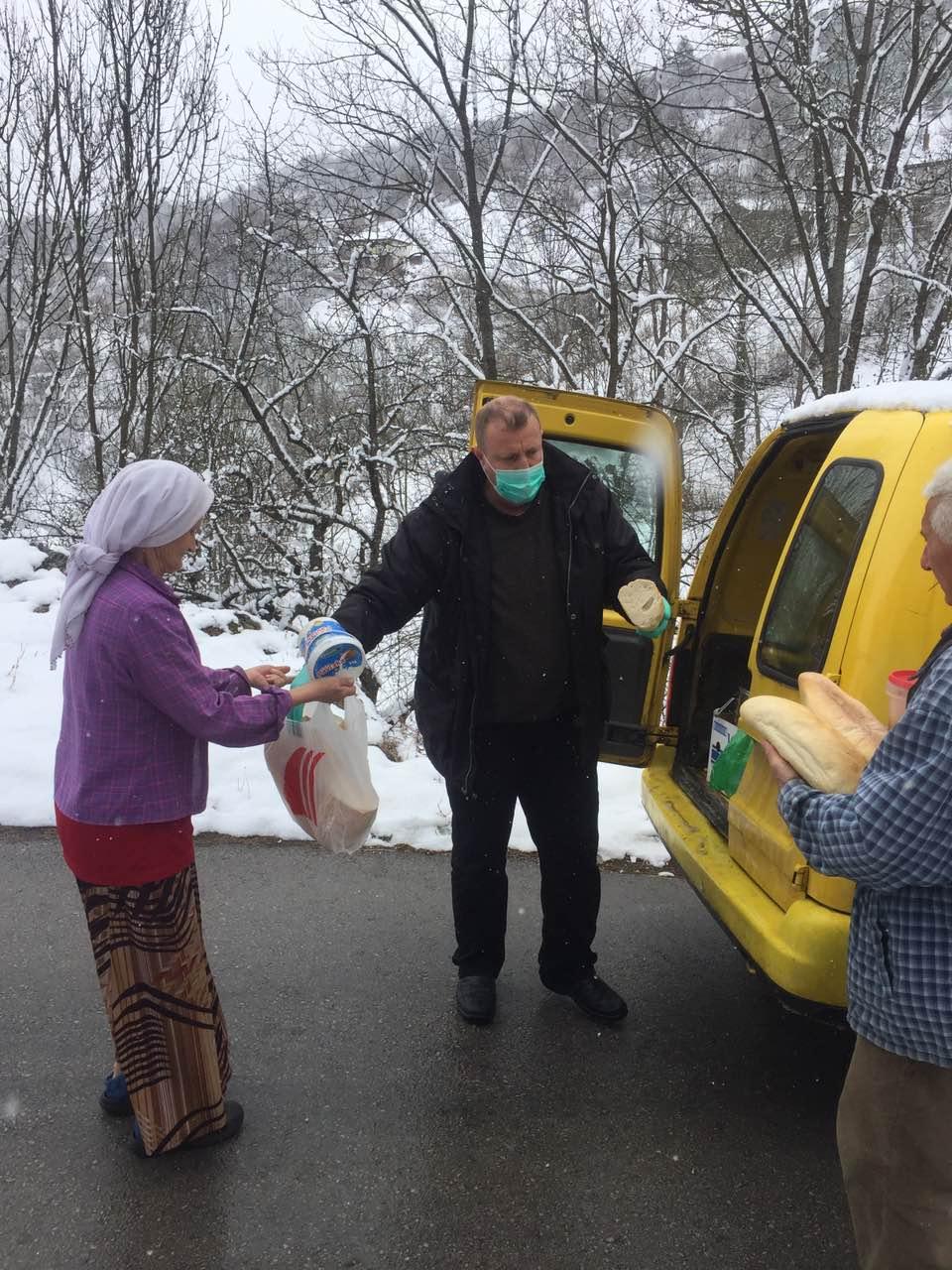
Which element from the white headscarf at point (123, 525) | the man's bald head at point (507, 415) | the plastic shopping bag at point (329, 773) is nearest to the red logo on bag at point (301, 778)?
the plastic shopping bag at point (329, 773)

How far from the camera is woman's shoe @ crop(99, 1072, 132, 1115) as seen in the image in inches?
94.2

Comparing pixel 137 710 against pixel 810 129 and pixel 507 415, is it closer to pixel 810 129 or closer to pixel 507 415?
pixel 507 415

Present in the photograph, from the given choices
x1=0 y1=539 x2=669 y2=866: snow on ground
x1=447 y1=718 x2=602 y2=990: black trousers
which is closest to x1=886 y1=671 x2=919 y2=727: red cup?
x1=447 y1=718 x2=602 y2=990: black trousers

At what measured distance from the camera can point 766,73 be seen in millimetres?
6496

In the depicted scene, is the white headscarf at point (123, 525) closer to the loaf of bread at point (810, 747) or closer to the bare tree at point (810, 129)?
the loaf of bread at point (810, 747)

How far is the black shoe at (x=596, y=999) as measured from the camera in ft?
9.37

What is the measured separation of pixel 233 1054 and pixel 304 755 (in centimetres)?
103

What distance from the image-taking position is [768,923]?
2180 mm

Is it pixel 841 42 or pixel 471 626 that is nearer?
pixel 471 626

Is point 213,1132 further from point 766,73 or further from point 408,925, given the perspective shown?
point 766,73

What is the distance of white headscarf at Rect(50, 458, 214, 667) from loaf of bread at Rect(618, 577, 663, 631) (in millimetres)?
1256

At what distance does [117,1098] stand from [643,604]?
2.02 meters

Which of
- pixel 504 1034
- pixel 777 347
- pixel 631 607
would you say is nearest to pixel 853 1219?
pixel 504 1034

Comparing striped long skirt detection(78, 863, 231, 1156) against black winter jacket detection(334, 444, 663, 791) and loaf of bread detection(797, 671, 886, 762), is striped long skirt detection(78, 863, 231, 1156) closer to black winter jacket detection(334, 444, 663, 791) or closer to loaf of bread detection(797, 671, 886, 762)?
black winter jacket detection(334, 444, 663, 791)
